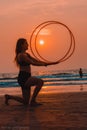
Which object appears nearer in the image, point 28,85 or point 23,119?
point 23,119

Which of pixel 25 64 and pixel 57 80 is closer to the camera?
pixel 25 64

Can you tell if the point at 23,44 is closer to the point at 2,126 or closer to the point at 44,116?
the point at 44,116

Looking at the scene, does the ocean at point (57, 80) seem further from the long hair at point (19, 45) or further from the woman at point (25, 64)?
the long hair at point (19, 45)

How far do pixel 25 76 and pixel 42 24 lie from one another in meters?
1.47

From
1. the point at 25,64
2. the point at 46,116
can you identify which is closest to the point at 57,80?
the point at 25,64

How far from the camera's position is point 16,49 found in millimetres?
12734

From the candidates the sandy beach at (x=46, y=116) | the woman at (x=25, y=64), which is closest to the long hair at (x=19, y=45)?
the woman at (x=25, y=64)

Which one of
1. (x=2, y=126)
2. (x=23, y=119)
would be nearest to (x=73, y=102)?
(x=23, y=119)

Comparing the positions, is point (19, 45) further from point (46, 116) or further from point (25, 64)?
point (46, 116)

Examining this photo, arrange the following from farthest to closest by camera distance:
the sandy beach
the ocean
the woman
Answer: the ocean
the woman
the sandy beach

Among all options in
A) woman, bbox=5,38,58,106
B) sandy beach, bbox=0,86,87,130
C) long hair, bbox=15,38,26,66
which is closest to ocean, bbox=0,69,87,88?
sandy beach, bbox=0,86,87,130

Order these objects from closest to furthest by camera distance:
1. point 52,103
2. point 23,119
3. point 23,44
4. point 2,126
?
point 2,126 < point 23,119 < point 23,44 < point 52,103

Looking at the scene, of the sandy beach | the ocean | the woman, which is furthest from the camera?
the ocean

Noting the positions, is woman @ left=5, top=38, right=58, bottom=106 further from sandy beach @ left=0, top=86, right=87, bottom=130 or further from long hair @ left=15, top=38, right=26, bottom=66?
sandy beach @ left=0, top=86, right=87, bottom=130
